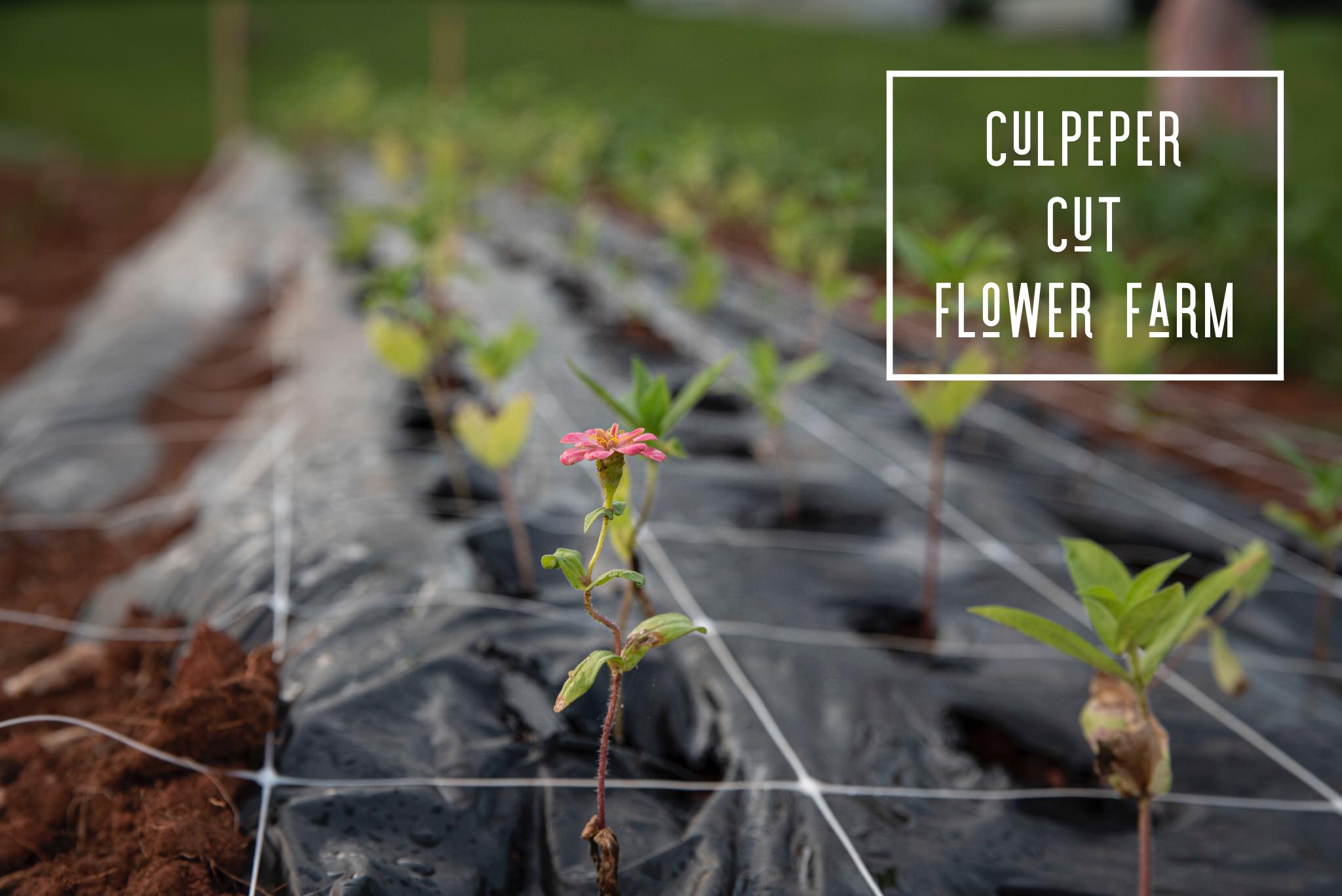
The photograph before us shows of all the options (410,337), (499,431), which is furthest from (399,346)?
(499,431)

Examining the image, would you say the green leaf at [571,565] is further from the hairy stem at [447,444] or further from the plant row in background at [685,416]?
the hairy stem at [447,444]

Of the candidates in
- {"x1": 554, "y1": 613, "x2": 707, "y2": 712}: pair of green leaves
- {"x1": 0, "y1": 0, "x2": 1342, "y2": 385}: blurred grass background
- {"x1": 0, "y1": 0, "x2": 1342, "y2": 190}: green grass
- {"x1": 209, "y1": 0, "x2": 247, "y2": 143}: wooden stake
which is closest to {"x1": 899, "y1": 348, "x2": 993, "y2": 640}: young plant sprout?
{"x1": 554, "y1": 613, "x2": 707, "y2": 712}: pair of green leaves

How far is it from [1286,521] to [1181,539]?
2.66 feet

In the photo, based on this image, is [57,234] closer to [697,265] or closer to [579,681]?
[697,265]

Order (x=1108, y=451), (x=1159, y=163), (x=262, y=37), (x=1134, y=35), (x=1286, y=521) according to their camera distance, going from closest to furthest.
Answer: (x=1286, y=521) → (x=1108, y=451) → (x=1159, y=163) → (x=262, y=37) → (x=1134, y=35)

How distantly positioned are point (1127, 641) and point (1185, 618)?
0.09 m

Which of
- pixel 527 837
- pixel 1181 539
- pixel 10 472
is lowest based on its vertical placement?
pixel 527 837

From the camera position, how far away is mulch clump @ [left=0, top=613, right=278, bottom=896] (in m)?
1.43

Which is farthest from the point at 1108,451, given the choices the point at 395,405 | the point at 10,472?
the point at 10,472

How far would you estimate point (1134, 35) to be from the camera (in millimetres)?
24594

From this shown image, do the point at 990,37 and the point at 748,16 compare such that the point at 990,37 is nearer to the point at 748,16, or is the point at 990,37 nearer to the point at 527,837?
the point at 748,16

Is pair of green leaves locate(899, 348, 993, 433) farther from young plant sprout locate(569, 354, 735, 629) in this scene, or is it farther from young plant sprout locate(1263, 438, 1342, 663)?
young plant sprout locate(569, 354, 735, 629)

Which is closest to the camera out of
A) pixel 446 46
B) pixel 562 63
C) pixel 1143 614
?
pixel 1143 614

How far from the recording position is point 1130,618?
128cm
